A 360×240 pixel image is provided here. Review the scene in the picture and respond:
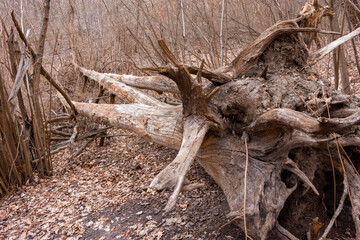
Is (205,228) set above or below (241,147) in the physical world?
below

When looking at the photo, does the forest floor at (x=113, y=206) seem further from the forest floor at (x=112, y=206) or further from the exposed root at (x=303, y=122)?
the exposed root at (x=303, y=122)

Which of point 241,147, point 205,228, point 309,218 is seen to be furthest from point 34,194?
point 309,218

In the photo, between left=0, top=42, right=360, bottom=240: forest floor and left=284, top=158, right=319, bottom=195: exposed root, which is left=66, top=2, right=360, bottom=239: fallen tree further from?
left=0, top=42, right=360, bottom=240: forest floor

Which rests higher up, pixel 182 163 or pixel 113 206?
pixel 182 163

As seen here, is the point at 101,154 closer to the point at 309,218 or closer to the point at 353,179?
the point at 309,218

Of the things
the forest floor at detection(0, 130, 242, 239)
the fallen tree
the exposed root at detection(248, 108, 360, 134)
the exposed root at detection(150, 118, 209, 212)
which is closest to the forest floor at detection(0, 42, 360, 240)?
the forest floor at detection(0, 130, 242, 239)

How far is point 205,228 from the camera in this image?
88.1 inches

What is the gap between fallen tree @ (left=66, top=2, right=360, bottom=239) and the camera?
1792mm

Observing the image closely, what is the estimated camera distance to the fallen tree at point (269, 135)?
1792mm

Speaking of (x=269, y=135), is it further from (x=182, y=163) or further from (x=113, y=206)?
(x=113, y=206)

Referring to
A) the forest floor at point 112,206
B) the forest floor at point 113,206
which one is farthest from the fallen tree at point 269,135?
the forest floor at point 112,206

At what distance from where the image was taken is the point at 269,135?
203 cm

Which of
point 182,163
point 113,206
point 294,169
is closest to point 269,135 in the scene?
point 294,169

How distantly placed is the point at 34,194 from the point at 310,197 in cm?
304
